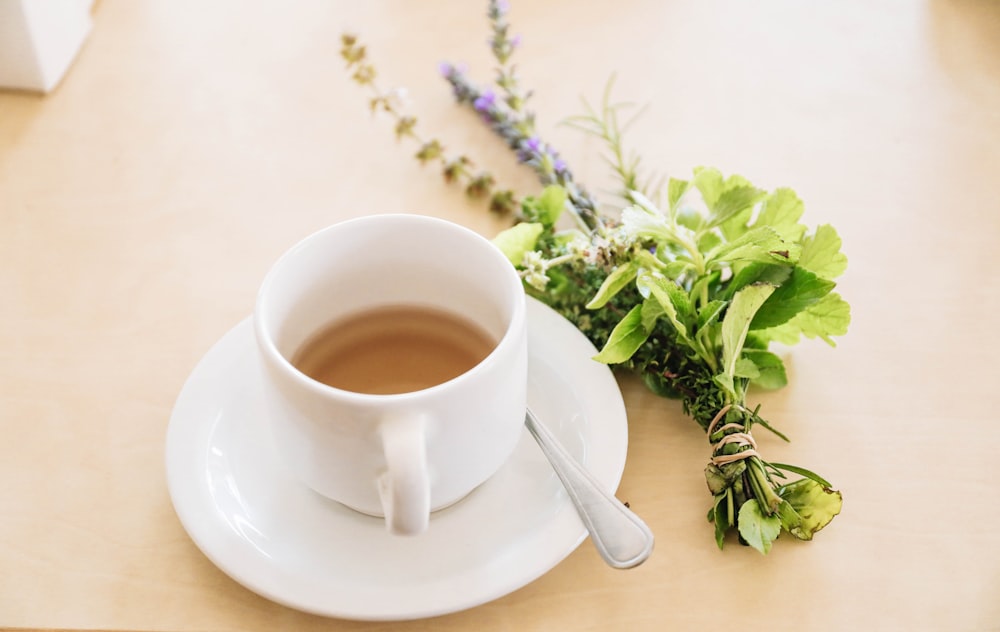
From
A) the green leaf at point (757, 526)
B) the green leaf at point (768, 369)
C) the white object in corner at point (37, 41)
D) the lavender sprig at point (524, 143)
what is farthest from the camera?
the white object in corner at point (37, 41)

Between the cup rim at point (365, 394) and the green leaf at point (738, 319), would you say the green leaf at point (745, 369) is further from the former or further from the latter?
the cup rim at point (365, 394)

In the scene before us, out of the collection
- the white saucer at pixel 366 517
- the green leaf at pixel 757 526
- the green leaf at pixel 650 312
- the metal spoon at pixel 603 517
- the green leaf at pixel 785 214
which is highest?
the green leaf at pixel 785 214

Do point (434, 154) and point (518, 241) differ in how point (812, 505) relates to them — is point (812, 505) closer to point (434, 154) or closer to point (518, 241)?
point (518, 241)

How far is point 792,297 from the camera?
0.59 m

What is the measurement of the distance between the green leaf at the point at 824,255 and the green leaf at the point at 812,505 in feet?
0.50

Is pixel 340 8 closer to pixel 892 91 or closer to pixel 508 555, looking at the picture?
pixel 892 91

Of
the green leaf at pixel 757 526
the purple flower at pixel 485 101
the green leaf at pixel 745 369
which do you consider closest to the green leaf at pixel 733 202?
the green leaf at pixel 745 369

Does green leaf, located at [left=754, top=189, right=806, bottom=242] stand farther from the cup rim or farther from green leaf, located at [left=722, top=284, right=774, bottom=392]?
the cup rim

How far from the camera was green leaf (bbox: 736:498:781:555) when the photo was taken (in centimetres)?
56

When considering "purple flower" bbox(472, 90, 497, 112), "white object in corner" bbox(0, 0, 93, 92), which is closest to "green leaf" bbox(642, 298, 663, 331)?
"purple flower" bbox(472, 90, 497, 112)

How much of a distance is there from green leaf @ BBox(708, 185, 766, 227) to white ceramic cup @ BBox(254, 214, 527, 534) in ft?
0.61

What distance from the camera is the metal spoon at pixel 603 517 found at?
0.52 m

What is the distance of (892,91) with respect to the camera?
0.99m

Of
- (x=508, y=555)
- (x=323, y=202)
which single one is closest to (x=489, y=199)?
(x=323, y=202)
